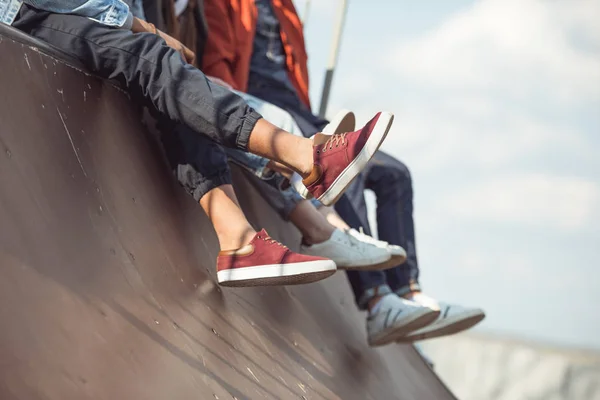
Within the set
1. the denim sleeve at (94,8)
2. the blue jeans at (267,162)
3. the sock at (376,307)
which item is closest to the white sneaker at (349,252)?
the blue jeans at (267,162)

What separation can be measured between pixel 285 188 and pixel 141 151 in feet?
1.69

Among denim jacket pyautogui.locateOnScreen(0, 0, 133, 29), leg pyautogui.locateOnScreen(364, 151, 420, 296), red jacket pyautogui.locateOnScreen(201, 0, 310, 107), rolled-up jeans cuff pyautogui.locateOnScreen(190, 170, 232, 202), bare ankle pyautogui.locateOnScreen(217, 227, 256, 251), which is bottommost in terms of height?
leg pyautogui.locateOnScreen(364, 151, 420, 296)

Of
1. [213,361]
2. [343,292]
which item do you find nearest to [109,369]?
[213,361]

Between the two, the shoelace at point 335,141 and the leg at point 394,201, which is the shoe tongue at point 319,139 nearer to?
the shoelace at point 335,141

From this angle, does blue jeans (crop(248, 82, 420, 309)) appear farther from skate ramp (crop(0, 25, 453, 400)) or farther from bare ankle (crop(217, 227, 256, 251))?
bare ankle (crop(217, 227, 256, 251))

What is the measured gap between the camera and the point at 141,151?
2.18 meters

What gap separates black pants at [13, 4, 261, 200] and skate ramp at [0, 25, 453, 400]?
0.21 feet

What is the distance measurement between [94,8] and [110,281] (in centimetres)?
71

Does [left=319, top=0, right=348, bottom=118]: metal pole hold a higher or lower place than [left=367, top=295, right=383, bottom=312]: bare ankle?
higher

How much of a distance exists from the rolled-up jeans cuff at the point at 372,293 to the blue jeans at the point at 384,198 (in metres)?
0.15

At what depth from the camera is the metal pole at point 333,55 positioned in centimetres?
437

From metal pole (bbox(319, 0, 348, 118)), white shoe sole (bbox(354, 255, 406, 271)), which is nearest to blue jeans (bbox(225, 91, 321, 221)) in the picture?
white shoe sole (bbox(354, 255, 406, 271))

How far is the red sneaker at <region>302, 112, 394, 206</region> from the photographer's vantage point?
1.86 m

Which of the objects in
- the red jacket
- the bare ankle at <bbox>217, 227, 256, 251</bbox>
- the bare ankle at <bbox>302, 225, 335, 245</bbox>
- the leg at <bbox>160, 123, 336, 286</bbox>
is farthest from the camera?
the red jacket
